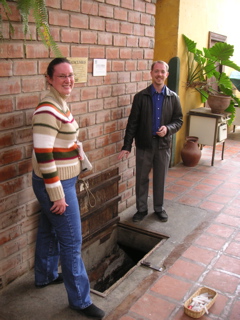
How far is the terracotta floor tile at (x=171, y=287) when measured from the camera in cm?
280

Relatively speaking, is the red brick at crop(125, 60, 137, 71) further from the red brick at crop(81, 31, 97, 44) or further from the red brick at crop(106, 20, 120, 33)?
the red brick at crop(81, 31, 97, 44)

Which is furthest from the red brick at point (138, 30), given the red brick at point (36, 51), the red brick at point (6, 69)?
the red brick at point (6, 69)

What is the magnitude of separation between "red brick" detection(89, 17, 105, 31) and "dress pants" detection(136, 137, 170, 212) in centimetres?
124

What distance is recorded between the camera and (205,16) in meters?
6.55

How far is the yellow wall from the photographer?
566cm

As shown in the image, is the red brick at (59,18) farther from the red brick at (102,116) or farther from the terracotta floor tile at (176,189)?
the terracotta floor tile at (176,189)

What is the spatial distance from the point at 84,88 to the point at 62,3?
0.71 m

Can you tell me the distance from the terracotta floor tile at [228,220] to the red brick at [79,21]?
8.31 ft

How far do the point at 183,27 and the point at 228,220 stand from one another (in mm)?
3308

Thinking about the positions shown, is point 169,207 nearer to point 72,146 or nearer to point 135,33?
point 135,33

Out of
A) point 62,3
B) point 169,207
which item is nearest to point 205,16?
point 169,207

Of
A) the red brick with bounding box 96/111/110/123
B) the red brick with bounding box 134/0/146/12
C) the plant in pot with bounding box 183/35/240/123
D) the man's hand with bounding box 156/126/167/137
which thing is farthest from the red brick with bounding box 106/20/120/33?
the plant in pot with bounding box 183/35/240/123

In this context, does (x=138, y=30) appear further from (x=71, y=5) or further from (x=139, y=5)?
(x=71, y=5)

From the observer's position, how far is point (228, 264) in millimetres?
3232
